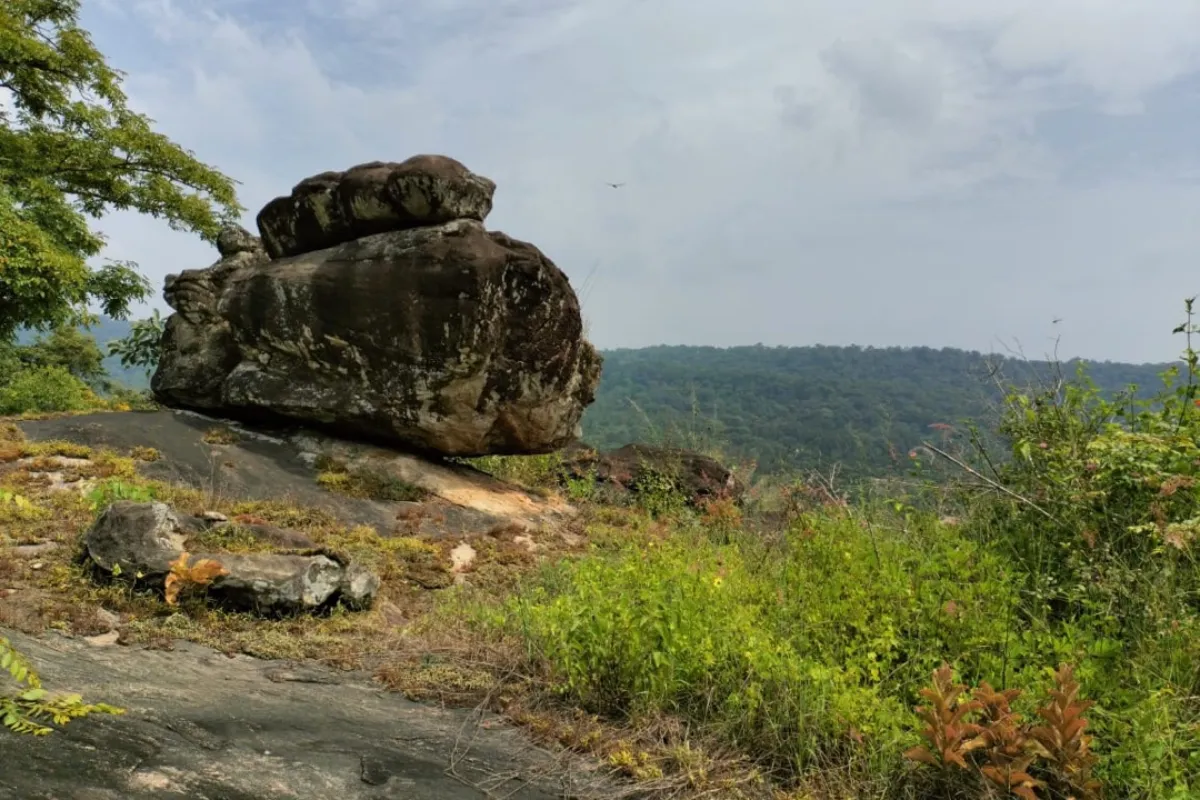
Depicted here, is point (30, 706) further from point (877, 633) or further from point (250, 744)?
point (877, 633)

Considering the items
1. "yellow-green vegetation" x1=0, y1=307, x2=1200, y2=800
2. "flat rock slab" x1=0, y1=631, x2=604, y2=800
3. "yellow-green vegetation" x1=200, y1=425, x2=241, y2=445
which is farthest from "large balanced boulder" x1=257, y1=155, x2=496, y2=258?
"flat rock slab" x1=0, y1=631, x2=604, y2=800

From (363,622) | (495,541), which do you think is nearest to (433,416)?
(495,541)

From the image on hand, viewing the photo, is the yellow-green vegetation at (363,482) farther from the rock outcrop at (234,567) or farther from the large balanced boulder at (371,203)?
the rock outcrop at (234,567)

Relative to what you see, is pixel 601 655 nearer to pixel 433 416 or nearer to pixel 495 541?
pixel 495 541

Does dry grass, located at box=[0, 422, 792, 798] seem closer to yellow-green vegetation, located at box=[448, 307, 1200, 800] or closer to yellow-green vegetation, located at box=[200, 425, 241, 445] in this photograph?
yellow-green vegetation, located at box=[448, 307, 1200, 800]

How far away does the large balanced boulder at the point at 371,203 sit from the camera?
12.5 meters

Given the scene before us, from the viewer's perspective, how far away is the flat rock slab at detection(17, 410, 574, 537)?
10062 mm

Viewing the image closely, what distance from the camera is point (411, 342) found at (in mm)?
11727

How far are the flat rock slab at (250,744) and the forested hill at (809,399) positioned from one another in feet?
11.9

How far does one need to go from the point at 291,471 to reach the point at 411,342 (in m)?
2.53

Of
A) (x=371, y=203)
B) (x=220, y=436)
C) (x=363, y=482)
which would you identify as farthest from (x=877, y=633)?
(x=371, y=203)

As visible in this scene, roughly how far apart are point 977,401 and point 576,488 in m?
8.41

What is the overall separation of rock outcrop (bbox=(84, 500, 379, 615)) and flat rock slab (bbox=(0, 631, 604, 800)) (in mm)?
1000

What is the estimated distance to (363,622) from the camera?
19.5ft
